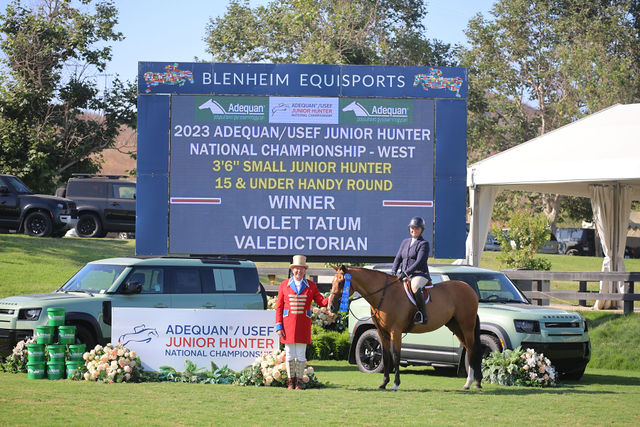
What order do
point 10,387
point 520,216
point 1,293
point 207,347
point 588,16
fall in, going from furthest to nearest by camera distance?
point 588,16 → point 520,216 → point 1,293 → point 207,347 → point 10,387

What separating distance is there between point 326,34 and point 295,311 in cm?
3363

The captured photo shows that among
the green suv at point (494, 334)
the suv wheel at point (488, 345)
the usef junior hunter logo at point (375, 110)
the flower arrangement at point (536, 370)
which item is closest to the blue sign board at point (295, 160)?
the usef junior hunter logo at point (375, 110)

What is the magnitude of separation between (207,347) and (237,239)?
18.3ft

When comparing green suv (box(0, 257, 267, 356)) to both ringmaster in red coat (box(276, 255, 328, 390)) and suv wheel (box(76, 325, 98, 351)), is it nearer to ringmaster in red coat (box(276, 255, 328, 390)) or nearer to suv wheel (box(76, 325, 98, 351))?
suv wheel (box(76, 325, 98, 351))

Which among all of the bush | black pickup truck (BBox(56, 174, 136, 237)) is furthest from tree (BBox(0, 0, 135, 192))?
the bush

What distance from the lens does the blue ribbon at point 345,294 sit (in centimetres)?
1180

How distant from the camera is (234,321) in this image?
42.8 feet

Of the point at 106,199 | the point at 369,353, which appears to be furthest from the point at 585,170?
the point at 106,199

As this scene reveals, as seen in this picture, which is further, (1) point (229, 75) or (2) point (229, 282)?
(1) point (229, 75)

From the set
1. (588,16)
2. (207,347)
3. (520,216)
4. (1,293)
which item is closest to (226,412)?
(207,347)

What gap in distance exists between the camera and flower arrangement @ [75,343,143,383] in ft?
40.5

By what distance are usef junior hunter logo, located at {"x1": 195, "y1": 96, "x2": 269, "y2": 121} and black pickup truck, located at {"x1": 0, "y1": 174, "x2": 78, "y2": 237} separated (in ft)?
41.9

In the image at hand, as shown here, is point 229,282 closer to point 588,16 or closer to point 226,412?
point 226,412

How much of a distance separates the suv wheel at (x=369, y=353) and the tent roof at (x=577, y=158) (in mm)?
8427
